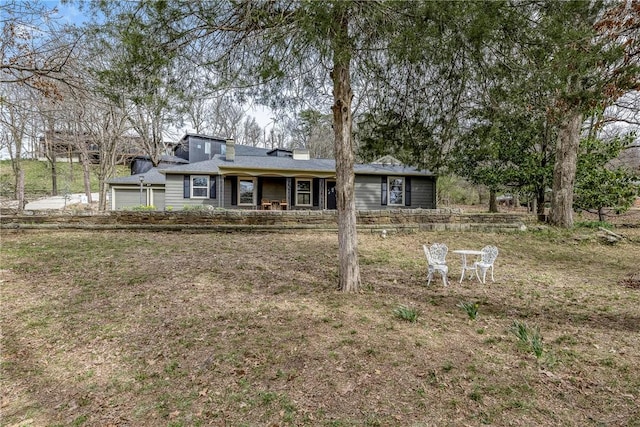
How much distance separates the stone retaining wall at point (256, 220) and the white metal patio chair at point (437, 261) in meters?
4.05

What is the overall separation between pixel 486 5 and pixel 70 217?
10.3m

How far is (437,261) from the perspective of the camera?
5270mm

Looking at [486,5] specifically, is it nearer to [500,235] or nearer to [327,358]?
[327,358]

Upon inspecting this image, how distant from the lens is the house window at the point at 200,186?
48.2 feet

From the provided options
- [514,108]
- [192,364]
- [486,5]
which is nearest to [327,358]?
[192,364]

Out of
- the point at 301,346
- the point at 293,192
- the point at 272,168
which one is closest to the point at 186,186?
the point at 272,168

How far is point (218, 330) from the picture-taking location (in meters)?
3.62

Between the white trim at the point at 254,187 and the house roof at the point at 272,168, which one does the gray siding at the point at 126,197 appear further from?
the white trim at the point at 254,187

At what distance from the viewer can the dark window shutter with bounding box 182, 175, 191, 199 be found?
14562 millimetres

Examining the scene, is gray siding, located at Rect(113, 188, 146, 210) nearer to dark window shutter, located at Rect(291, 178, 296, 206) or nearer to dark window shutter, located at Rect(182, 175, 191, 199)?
dark window shutter, located at Rect(182, 175, 191, 199)

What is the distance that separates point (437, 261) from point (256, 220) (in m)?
5.71

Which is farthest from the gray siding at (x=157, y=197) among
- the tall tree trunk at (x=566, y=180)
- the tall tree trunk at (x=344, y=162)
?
the tall tree trunk at (x=566, y=180)

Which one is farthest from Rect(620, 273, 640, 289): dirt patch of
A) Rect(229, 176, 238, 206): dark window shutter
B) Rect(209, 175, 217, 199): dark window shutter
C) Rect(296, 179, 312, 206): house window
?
Rect(209, 175, 217, 199): dark window shutter

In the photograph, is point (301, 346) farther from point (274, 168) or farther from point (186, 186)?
point (186, 186)
